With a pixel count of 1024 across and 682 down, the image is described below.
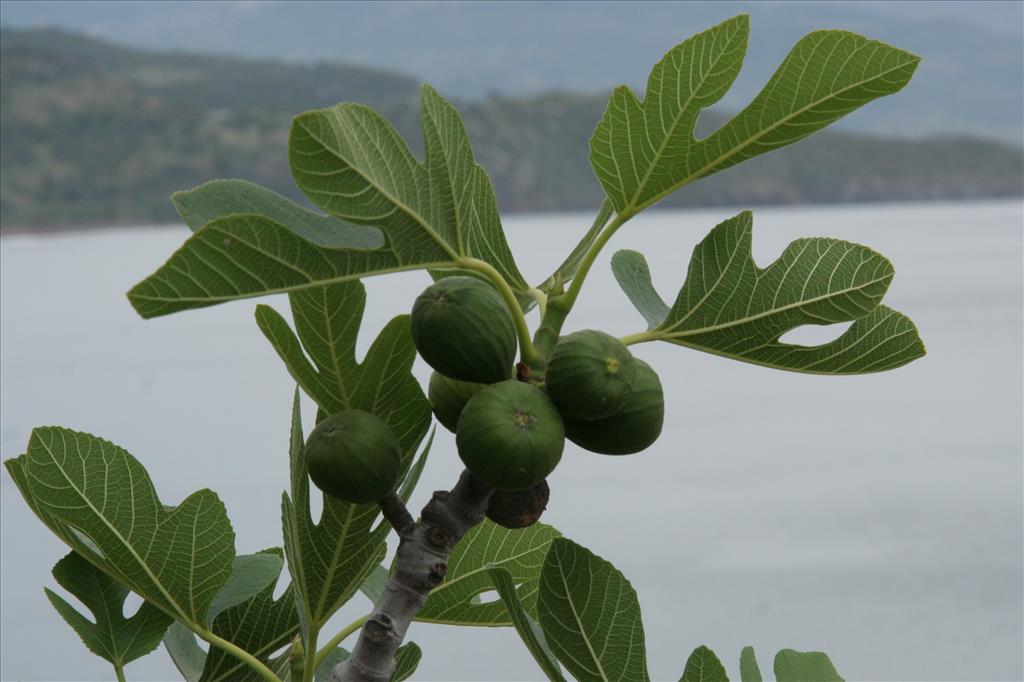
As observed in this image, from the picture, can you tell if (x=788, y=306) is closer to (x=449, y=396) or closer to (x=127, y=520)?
(x=449, y=396)

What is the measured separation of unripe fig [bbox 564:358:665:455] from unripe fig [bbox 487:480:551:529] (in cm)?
5

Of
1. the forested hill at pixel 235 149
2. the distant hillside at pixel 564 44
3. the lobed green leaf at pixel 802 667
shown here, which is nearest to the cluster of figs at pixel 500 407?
the lobed green leaf at pixel 802 667

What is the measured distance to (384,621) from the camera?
0.68 metres

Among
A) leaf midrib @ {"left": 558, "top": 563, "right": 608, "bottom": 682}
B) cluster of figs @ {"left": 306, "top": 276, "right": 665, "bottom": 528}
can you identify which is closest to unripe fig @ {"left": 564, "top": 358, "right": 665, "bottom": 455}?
cluster of figs @ {"left": 306, "top": 276, "right": 665, "bottom": 528}

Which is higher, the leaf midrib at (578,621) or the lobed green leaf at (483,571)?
the lobed green leaf at (483,571)

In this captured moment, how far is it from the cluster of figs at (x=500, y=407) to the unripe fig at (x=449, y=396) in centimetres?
2

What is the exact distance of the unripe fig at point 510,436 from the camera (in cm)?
60

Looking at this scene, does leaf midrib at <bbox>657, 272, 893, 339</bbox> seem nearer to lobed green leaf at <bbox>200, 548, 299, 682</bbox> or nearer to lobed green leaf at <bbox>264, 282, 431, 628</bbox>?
lobed green leaf at <bbox>264, 282, 431, 628</bbox>

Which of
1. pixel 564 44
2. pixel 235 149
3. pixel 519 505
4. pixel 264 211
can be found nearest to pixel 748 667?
pixel 519 505

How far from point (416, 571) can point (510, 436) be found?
135 mm

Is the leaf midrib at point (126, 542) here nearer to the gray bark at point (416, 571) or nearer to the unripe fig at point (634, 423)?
the gray bark at point (416, 571)

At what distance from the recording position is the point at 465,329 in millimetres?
625

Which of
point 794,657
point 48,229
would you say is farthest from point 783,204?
point 794,657

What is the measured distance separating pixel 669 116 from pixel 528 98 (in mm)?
7795
